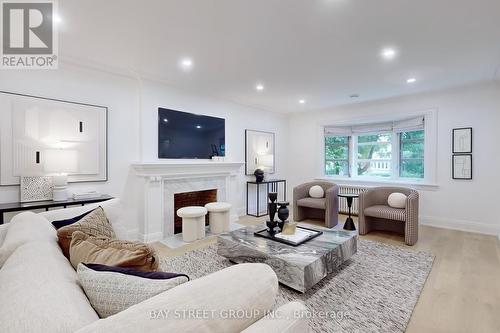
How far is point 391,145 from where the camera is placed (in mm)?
5195

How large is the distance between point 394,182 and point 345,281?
3.27 meters

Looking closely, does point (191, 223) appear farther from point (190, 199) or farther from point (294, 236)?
point (294, 236)

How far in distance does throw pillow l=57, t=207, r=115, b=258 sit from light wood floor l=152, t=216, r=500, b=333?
1530 mm

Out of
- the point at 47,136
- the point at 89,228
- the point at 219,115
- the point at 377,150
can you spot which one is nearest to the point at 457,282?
the point at 89,228

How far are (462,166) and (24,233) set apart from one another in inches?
220

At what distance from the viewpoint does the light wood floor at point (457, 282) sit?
1.86 meters

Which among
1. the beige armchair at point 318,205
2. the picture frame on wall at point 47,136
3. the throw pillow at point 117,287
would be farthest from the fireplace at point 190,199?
the throw pillow at point 117,287

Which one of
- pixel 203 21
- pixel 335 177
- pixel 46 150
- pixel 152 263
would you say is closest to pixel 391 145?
pixel 335 177

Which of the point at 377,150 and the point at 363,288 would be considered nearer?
the point at 363,288

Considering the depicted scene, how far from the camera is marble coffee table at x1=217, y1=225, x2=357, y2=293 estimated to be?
2123 mm

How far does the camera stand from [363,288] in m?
2.31

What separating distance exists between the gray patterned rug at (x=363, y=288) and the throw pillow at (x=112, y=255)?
53.9 inches

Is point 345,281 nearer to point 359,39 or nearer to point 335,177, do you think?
point 359,39

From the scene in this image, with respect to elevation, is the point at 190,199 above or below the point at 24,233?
below
